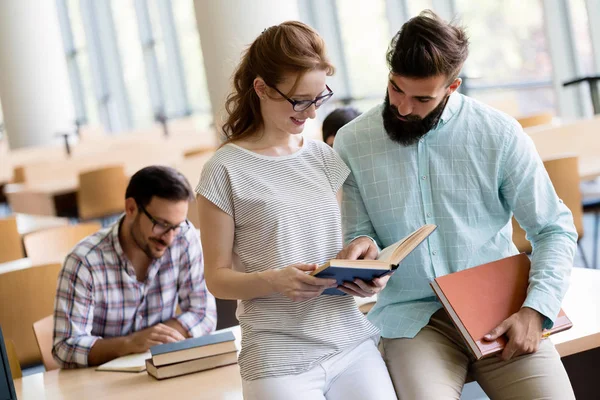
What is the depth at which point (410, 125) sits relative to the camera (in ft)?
7.07

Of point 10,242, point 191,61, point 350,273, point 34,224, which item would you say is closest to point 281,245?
point 350,273

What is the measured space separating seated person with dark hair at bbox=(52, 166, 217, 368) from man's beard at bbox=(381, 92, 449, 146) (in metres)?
0.90

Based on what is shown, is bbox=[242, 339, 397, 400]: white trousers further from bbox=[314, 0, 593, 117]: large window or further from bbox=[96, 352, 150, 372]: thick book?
bbox=[314, 0, 593, 117]: large window

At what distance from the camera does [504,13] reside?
7.54 m

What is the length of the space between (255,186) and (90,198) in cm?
563

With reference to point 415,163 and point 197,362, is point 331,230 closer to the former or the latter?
point 415,163

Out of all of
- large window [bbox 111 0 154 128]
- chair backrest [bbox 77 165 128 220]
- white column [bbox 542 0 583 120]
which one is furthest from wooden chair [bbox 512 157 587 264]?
large window [bbox 111 0 154 128]

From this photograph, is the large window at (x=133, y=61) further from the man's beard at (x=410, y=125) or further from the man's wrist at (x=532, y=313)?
the man's wrist at (x=532, y=313)

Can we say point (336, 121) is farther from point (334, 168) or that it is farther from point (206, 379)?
→ point (206, 379)

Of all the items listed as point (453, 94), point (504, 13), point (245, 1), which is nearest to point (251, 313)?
point (453, 94)

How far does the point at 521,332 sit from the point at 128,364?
1117 millimetres

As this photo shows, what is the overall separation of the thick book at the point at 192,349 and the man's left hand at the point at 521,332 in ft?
2.43

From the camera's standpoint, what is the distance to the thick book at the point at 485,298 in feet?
6.43

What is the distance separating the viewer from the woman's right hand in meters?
1.80
